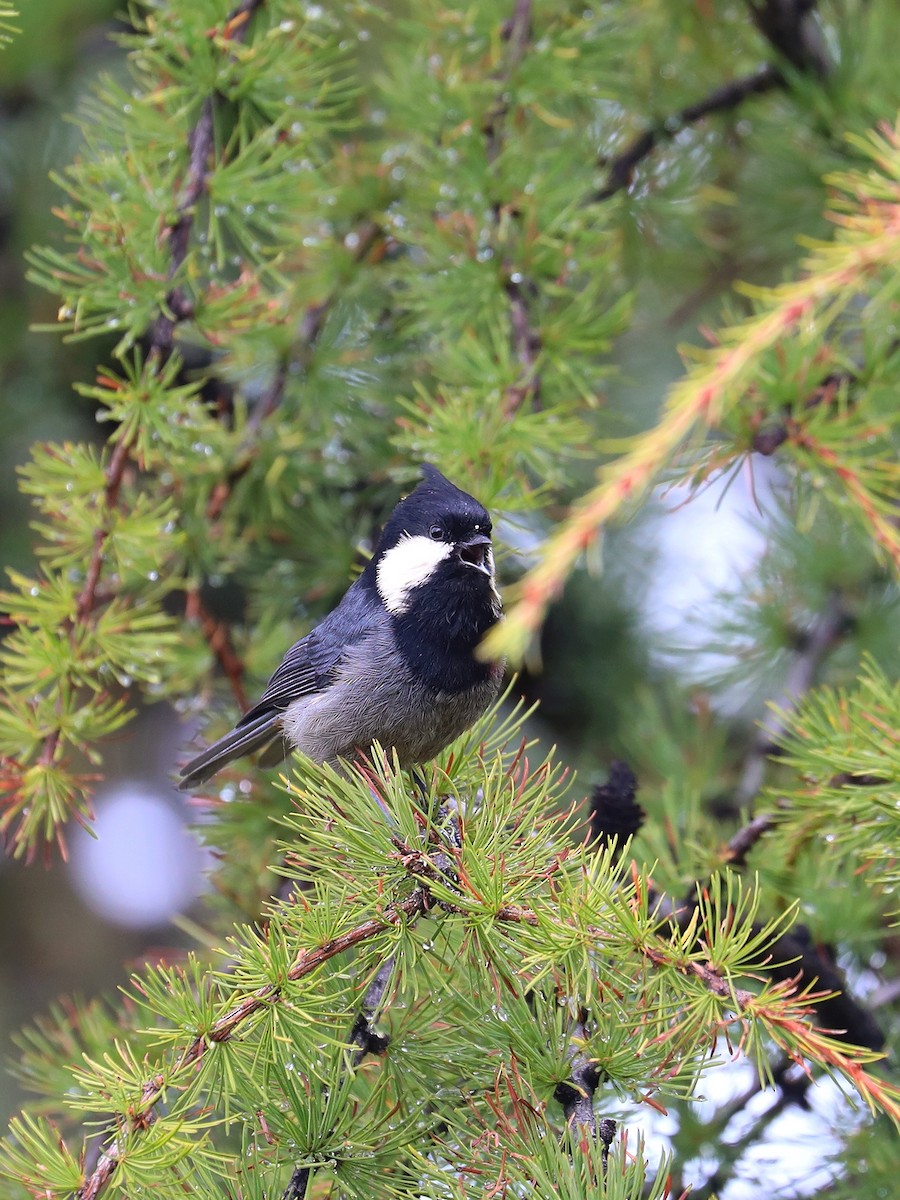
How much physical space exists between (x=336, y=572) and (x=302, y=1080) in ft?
4.85

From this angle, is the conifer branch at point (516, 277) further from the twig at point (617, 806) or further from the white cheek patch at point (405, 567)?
the twig at point (617, 806)

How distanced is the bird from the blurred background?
0.43 m

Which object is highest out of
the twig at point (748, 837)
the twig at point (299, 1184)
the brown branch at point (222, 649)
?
the twig at point (748, 837)

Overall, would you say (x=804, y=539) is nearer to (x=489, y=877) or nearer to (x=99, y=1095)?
(x=489, y=877)

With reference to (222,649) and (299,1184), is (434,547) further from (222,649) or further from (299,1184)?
(299,1184)

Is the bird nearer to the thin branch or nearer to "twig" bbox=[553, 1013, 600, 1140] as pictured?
the thin branch

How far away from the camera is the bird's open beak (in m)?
2.34

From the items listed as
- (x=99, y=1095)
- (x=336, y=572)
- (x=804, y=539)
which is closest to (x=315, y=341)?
(x=336, y=572)

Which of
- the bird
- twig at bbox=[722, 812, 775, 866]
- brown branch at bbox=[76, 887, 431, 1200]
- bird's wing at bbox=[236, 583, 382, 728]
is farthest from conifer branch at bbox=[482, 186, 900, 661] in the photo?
bird's wing at bbox=[236, 583, 382, 728]

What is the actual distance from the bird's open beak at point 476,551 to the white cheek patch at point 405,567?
0.04 meters

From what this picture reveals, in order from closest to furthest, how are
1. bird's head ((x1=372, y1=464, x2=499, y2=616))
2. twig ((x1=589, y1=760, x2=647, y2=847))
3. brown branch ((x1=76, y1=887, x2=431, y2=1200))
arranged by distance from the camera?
brown branch ((x1=76, y1=887, x2=431, y2=1200)), twig ((x1=589, y1=760, x2=647, y2=847)), bird's head ((x1=372, y1=464, x2=499, y2=616))

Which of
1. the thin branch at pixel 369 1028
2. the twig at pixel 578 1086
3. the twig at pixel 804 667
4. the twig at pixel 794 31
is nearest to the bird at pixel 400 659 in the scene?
the twig at pixel 804 667

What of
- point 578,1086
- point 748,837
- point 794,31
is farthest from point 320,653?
point 794,31

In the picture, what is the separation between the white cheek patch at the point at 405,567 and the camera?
2.42m
